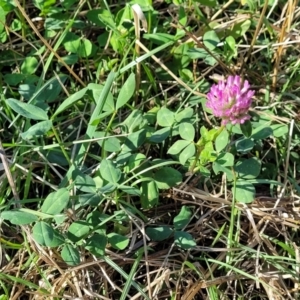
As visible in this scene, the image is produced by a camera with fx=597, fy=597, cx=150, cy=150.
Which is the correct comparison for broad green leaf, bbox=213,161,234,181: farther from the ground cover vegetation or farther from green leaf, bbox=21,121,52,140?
green leaf, bbox=21,121,52,140

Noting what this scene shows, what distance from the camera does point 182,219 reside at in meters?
1.50

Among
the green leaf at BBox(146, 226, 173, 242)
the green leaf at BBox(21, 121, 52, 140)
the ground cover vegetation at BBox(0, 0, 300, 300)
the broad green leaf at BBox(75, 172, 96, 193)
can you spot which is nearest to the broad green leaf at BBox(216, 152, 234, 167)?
the ground cover vegetation at BBox(0, 0, 300, 300)

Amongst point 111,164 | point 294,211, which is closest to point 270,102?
point 294,211

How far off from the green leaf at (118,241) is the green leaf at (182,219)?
0.47 ft

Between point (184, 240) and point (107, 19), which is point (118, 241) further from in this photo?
point (107, 19)

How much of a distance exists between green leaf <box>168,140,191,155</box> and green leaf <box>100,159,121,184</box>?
16 cm

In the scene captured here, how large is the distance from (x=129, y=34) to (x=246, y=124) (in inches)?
17.2

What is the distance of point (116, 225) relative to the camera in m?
1.48

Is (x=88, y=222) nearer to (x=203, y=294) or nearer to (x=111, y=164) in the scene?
(x=111, y=164)

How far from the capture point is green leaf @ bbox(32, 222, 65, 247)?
1350mm

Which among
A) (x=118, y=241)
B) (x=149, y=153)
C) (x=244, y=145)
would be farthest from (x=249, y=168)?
(x=118, y=241)

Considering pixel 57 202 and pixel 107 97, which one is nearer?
pixel 57 202

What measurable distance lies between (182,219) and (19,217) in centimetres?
41

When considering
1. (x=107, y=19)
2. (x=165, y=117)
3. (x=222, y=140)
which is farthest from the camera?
(x=107, y=19)
